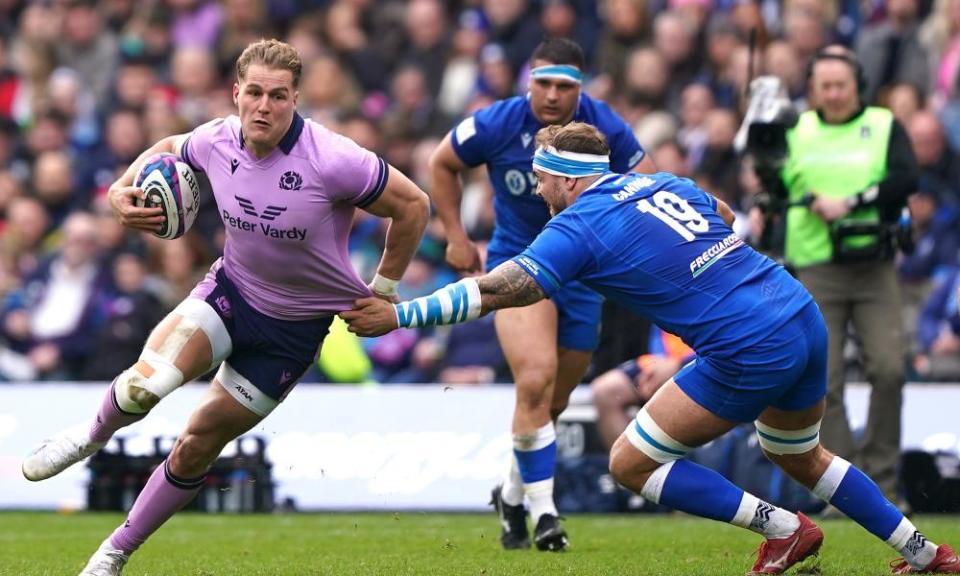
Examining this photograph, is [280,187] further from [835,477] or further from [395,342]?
[395,342]

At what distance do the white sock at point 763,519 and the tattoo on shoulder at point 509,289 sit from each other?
4.54ft

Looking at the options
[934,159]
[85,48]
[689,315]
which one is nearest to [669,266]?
[689,315]

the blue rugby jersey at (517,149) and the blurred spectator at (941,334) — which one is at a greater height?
the blue rugby jersey at (517,149)

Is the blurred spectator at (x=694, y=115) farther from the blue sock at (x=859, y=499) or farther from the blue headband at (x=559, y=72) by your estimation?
the blue sock at (x=859, y=499)

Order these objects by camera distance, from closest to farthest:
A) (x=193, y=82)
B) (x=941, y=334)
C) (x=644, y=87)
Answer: (x=941, y=334)
(x=644, y=87)
(x=193, y=82)

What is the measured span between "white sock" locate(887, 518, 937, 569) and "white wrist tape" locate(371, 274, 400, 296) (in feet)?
8.63

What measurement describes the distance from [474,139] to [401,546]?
2436 millimetres

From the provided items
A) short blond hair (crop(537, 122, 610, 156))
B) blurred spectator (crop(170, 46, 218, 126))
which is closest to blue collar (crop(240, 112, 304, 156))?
short blond hair (crop(537, 122, 610, 156))

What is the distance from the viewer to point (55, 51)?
20047mm

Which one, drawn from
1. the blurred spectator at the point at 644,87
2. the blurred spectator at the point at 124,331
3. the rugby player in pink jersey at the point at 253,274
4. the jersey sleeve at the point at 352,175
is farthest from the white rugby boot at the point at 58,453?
the blurred spectator at the point at 644,87

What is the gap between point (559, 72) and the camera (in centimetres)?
975

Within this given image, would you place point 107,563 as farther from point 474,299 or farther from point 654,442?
point 654,442

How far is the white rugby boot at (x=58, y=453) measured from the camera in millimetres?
7758

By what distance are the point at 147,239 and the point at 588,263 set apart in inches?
369
